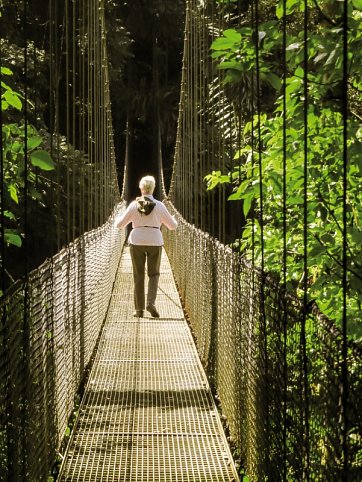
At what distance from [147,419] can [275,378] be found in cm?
147

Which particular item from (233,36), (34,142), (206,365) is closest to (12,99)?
(34,142)

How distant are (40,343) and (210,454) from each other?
0.83 m

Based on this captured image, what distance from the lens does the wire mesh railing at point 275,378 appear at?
189cm

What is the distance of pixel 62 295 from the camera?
365 centimetres

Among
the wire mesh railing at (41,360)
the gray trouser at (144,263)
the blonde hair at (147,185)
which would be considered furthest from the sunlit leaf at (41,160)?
the gray trouser at (144,263)

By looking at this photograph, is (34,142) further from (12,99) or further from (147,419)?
(147,419)

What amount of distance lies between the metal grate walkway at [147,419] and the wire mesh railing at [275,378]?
110 mm

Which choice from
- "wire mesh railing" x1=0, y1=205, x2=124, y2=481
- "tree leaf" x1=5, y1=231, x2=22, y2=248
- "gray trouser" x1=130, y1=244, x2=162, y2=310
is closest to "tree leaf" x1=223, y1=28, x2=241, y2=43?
"wire mesh railing" x1=0, y1=205, x2=124, y2=481

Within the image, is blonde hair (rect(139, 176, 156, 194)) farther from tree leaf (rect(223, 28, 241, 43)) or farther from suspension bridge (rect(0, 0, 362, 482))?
tree leaf (rect(223, 28, 241, 43))

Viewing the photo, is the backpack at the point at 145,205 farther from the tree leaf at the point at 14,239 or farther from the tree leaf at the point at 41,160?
the tree leaf at the point at 41,160

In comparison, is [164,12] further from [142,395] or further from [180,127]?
[142,395]

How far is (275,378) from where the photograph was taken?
254cm

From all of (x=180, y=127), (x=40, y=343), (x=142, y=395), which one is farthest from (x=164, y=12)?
(x=40, y=343)

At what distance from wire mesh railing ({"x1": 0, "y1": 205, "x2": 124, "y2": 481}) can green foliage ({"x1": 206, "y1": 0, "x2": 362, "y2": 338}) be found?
0.64 metres
